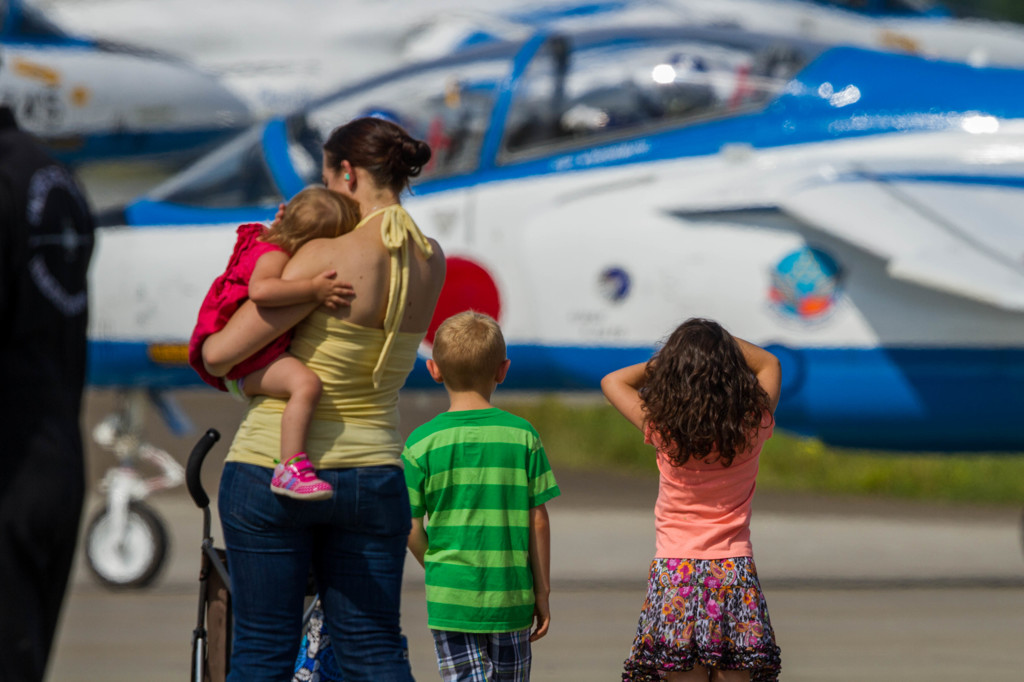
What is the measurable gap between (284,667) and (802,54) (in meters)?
5.05

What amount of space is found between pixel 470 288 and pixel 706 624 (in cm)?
355

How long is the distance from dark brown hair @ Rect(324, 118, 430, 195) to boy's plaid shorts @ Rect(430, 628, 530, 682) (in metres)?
1.24

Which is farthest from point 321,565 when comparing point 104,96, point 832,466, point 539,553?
point 104,96

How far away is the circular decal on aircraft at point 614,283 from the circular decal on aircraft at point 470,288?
0.55 m

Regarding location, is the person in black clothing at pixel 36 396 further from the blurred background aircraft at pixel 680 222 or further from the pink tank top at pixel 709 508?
the blurred background aircraft at pixel 680 222

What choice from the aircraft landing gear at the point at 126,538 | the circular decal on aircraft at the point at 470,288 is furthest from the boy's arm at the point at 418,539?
the aircraft landing gear at the point at 126,538

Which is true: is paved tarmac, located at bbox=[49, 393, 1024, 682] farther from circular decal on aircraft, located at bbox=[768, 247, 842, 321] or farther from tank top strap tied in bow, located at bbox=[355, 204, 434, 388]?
tank top strap tied in bow, located at bbox=[355, 204, 434, 388]

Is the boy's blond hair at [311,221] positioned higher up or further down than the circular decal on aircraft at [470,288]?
further down

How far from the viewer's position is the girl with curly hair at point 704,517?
3672 mm

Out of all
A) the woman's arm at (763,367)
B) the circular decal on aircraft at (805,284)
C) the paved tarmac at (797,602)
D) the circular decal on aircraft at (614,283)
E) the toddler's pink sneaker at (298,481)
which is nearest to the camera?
the toddler's pink sneaker at (298,481)

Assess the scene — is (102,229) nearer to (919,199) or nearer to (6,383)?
(919,199)

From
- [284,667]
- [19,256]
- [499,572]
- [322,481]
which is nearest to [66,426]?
[19,256]

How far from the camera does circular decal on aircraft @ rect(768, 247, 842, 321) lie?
671cm

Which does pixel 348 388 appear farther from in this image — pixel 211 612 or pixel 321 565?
pixel 211 612
